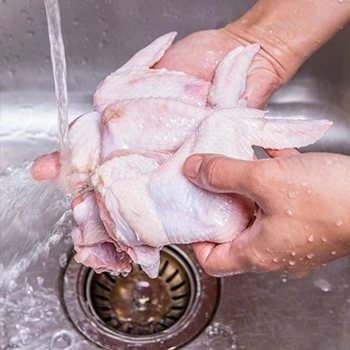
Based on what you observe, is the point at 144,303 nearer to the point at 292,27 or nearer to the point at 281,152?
the point at 281,152

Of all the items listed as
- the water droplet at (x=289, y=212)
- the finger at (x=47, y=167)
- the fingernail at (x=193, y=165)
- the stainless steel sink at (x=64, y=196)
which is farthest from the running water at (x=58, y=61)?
the water droplet at (x=289, y=212)

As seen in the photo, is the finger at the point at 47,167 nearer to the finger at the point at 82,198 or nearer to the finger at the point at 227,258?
the finger at the point at 82,198

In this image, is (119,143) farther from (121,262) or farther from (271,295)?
(271,295)

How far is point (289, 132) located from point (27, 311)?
0.51 m

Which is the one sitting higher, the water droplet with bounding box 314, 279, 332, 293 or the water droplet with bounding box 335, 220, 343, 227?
the water droplet with bounding box 335, 220, 343, 227

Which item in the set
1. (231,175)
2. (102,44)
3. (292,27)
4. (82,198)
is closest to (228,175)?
(231,175)

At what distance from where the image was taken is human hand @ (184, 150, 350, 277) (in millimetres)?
688

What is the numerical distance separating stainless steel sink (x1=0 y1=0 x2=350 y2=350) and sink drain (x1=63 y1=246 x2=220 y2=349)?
12 millimetres

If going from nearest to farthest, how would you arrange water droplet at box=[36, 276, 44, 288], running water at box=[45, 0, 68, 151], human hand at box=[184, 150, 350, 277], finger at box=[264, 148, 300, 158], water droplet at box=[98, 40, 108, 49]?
human hand at box=[184, 150, 350, 277]
finger at box=[264, 148, 300, 158]
running water at box=[45, 0, 68, 151]
water droplet at box=[36, 276, 44, 288]
water droplet at box=[98, 40, 108, 49]

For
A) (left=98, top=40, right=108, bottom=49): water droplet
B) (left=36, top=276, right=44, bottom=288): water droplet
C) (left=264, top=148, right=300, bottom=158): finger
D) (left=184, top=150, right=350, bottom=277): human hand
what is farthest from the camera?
(left=98, top=40, right=108, bottom=49): water droplet

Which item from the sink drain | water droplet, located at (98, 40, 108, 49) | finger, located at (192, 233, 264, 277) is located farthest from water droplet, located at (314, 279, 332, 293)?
water droplet, located at (98, 40, 108, 49)

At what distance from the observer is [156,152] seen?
0.83 m

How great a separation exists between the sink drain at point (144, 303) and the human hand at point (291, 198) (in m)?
0.30

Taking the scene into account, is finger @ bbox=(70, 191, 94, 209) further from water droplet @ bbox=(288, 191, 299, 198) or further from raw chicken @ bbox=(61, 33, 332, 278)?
water droplet @ bbox=(288, 191, 299, 198)
